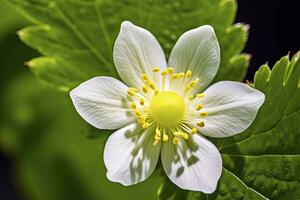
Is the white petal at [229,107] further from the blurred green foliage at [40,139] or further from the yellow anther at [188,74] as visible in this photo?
the blurred green foliage at [40,139]

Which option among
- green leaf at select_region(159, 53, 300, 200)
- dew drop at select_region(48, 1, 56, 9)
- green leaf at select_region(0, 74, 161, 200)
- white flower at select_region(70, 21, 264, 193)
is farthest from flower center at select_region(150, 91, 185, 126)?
green leaf at select_region(0, 74, 161, 200)

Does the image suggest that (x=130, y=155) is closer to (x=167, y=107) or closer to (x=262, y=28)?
(x=167, y=107)

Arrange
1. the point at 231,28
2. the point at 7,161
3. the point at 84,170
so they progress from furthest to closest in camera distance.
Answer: the point at 7,161 < the point at 84,170 < the point at 231,28

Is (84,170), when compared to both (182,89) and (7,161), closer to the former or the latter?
(7,161)

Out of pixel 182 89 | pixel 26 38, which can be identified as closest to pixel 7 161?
pixel 26 38

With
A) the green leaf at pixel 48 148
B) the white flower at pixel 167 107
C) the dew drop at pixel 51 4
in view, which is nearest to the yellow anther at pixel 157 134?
the white flower at pixel 167 107

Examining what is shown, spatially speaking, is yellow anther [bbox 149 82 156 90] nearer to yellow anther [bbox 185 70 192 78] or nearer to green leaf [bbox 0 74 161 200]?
yellow anther [bbox 185 70 192 78]

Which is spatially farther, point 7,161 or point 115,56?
point 7,161
